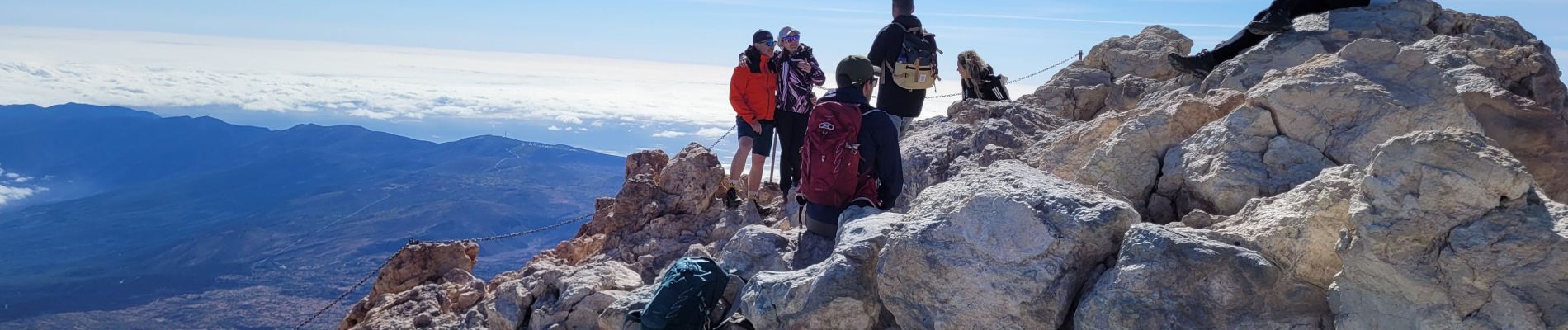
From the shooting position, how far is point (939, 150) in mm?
9141

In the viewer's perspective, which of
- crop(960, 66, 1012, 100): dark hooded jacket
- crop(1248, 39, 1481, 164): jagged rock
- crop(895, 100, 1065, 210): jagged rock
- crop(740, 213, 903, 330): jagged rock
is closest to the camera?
crop(740, 213, 903, 330): jagged rock

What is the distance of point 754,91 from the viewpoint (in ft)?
34.3

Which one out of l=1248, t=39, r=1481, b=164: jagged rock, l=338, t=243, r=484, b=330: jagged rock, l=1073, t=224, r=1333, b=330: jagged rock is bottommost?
l=338, t=243, r=484, b=330: jagged rock

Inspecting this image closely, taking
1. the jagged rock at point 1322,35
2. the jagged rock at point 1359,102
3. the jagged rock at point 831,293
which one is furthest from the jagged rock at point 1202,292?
the jagged rock at point 1322,35

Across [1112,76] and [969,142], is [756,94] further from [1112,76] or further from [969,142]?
[1112,76]

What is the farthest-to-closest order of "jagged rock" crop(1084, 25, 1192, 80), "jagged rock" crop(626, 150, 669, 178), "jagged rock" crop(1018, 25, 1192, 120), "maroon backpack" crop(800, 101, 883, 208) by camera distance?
"jagged rock" crop(626, 150, 669, 178)
"jagged rock" crop(1084, 25, 1192, 80)
"jagged rock" crop(1018, 25, 1192, 120)
"maroon backpack" crop(800, 101, 883, 208)

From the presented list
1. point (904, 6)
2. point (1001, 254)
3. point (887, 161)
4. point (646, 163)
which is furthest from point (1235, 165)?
point (646, 163)

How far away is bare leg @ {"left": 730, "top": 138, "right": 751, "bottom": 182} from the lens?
433 inches

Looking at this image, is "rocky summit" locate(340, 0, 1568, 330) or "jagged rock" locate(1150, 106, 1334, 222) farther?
"jagged rock" locate(1150, 106, 1334, 222)

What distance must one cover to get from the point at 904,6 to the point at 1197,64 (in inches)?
119

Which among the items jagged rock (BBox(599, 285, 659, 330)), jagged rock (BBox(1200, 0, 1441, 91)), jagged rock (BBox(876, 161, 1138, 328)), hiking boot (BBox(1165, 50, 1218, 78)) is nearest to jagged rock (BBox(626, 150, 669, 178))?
jagged rock (BBox(599, 285, 659, 330))

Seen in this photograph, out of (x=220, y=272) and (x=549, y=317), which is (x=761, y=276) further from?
(x=220, y=272)

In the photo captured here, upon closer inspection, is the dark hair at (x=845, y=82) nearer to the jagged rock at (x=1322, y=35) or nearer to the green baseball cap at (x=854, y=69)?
the green baseball cap at (x=854, y=69)

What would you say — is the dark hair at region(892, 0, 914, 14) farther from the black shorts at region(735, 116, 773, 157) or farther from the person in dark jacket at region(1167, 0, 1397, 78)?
the person in dark jacket at region(1167, 0, 1397, 78)
